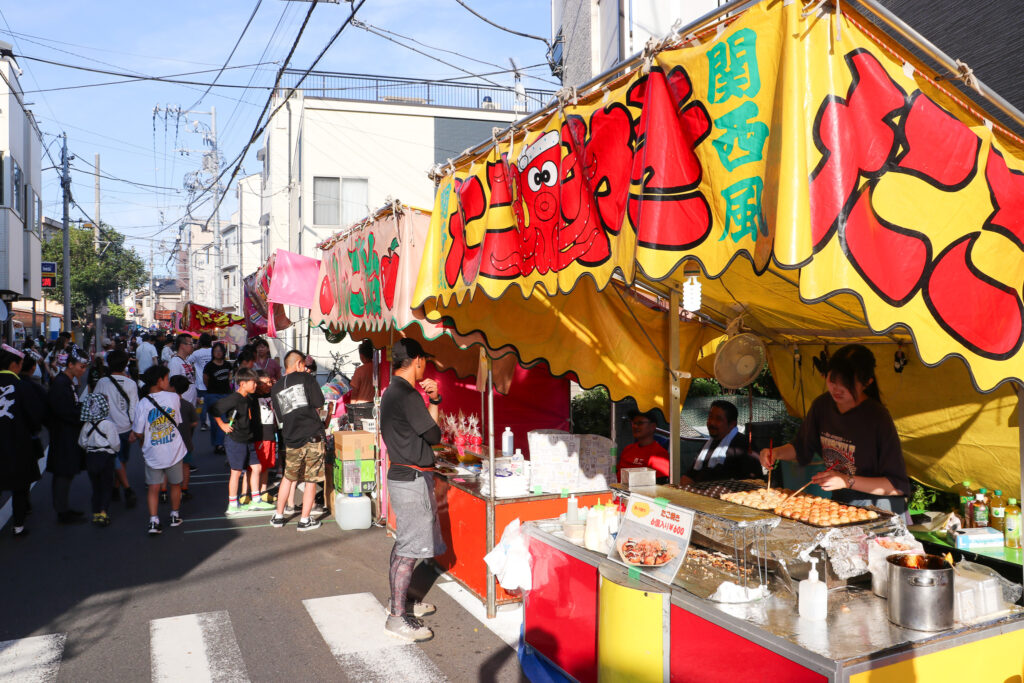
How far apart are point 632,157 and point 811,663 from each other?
226cm

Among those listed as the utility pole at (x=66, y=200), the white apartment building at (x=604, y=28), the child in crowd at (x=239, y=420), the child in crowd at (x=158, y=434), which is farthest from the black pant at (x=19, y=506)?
the utility pole at (x=66, y=200)

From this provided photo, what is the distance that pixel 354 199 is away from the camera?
84.1 feet

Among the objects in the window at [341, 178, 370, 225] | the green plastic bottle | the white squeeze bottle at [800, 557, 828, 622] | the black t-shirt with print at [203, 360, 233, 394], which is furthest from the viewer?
the window at [341, 178, 370, 225]

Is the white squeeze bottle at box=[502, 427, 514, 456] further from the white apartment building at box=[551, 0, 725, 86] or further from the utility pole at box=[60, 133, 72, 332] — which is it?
the utility pole at box=[60, 133, 72, 332]

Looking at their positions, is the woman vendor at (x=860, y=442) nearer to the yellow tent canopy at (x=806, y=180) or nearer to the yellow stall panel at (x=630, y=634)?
the yellow tent canopy at (x=806, y=180)

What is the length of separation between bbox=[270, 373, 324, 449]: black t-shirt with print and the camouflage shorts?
4.2 inches

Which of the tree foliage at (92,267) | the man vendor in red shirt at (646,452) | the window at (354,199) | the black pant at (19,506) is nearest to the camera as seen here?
the man vendor in red shirt at (646,452)

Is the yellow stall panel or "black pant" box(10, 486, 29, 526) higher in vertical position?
the yellow stall panel

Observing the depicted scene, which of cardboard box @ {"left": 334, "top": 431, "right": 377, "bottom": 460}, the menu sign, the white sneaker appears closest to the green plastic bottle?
the menu sign

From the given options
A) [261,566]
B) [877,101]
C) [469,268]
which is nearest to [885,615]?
[877,101]

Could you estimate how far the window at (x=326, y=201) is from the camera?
25.1m

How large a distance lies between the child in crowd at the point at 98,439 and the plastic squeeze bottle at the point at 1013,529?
9145 millimetres

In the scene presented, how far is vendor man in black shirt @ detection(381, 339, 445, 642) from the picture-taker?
18.9 ft

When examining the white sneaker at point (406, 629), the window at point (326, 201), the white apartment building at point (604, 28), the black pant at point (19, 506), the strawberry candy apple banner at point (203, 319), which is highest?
the white apartment building at point (604, 28)
